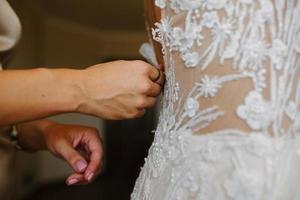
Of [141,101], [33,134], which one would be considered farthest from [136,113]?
[33,134]

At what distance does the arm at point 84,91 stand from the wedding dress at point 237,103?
2.9 inches

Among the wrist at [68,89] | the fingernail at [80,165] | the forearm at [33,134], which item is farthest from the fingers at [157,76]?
the forearm at [33,134]

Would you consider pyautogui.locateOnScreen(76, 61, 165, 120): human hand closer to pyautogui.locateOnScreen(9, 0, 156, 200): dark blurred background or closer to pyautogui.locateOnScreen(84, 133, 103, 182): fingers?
pyautogui.locateOnScreen(84, 133, 103, 182): fingers

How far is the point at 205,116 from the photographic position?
25.1 inches

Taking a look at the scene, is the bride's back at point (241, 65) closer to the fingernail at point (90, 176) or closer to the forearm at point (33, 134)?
the fingernail at point (90, 176)

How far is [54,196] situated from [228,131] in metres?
3.69

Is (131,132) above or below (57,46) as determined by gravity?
below

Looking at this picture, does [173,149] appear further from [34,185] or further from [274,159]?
Answer: [34,185]

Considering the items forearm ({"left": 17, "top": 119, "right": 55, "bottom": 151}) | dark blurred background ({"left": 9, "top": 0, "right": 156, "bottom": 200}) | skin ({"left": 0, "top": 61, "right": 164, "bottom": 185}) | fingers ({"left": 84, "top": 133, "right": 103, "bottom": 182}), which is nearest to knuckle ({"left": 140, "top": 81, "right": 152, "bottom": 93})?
skin ({"left": 0, "top": 61, "right": 164, "bottom": 185})

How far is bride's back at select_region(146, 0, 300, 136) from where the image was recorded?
0.60m

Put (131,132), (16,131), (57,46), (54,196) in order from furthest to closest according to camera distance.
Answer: (131,132) < (57,46) < (54,196) < (16,131)

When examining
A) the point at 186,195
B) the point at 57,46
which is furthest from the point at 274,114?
the point at 57,46

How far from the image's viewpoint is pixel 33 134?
3.38 feet

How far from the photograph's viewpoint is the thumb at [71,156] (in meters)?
0.81
